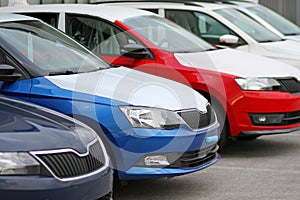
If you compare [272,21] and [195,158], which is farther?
[272,21]

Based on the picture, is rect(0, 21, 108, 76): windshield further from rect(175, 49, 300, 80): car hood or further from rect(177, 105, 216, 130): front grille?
rect(175, 49, 300, 80): car hood

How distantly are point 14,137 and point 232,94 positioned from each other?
4.32 meters

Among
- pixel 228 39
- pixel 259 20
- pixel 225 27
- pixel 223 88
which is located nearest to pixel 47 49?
pixel 223 88

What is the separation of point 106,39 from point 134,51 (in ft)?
1.63

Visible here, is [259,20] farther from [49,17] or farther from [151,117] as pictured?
[151,117]

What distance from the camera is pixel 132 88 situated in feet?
22.8

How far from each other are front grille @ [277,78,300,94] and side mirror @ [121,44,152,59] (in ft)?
5.21

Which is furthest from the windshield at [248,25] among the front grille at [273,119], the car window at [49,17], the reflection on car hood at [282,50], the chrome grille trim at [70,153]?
the chrome grille trim at [70,153]

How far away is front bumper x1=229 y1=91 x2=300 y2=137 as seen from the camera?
8.88 meters

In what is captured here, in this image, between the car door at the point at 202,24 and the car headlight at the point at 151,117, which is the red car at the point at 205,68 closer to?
the car door at the point at 202,24

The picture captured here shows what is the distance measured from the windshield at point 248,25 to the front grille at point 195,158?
15.0ft

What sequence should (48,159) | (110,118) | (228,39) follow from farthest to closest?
(228,39) < (110,118) < (48,159)

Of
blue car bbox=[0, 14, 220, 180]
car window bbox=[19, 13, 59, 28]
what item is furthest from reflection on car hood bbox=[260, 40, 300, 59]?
blue car bbox=[0, 14, 220, 180]

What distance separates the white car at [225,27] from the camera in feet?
36.8
